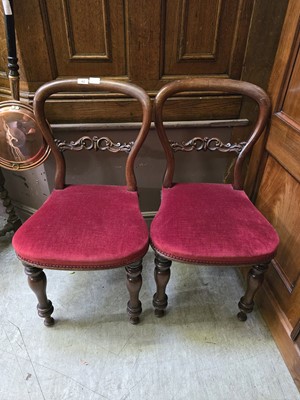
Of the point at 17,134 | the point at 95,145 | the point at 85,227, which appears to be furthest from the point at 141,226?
the point at 17,134

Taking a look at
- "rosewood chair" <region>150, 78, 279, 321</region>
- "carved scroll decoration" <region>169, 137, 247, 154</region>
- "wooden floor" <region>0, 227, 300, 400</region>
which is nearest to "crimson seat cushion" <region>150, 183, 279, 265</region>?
"rosewood chair" <region>150, 78, 279, 321</region>

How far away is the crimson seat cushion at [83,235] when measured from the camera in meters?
0.98

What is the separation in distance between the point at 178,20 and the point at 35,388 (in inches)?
60.7

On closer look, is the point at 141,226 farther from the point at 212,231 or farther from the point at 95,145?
the point at 95,145

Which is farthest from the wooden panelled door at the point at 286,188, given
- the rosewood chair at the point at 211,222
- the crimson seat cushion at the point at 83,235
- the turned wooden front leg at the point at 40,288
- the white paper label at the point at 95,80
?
the turned wooden front leg at the point at 40,288

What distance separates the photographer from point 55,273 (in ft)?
4.98

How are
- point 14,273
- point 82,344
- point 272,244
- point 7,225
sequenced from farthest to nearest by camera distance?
point 7,225 → point 14,273 → point 82,344 → point 272,244

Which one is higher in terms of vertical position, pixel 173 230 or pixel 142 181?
pixel 173 230

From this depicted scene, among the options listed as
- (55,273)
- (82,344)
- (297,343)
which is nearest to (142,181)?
(55,273)

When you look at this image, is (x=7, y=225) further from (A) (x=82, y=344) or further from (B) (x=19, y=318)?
(A) (x=82, y=344)

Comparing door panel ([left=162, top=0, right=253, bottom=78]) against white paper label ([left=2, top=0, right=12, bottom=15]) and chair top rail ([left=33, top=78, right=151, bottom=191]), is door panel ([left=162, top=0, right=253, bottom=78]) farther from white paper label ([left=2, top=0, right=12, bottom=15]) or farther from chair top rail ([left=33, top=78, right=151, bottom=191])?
white paper label ([left=2, top=0, right=12, bottom=15])

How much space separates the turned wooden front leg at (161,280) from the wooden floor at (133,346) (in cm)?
7

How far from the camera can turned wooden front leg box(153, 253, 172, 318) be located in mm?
1112

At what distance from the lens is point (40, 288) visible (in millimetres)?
1153
